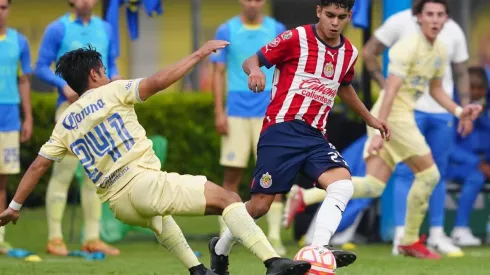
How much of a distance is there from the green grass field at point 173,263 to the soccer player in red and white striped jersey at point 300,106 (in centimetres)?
96

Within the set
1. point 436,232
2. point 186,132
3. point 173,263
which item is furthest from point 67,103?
point 186,132

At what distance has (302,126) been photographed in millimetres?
8148

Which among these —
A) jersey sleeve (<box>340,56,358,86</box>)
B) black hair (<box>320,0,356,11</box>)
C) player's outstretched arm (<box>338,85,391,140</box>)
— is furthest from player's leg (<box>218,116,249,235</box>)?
black hair (<box>320,0,356,11</box>)

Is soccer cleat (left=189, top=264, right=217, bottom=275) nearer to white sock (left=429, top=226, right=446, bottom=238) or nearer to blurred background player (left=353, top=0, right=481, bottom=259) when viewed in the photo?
blurred background player (left=353, top=0, right=481, bottom=259)

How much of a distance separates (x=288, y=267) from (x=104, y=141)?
4.48 ft

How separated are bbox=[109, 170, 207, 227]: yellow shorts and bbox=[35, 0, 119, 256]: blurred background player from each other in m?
3.09

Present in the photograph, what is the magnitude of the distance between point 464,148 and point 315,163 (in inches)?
178

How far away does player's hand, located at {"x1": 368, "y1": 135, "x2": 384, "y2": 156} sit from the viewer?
32.3 feet

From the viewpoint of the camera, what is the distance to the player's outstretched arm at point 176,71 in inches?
284

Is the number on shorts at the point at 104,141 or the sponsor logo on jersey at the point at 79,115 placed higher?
the sponsor logo on jersey at the point at 79,115

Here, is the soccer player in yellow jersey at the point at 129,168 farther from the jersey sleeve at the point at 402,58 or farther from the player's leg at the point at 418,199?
the jersey sleeve at the point at 402,58

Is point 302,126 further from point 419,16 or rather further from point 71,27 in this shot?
point 71,27

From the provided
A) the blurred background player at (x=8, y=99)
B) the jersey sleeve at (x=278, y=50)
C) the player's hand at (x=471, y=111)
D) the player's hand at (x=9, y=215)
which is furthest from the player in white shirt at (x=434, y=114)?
the player's hand at (x=9, y=215)

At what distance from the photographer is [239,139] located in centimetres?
1078
